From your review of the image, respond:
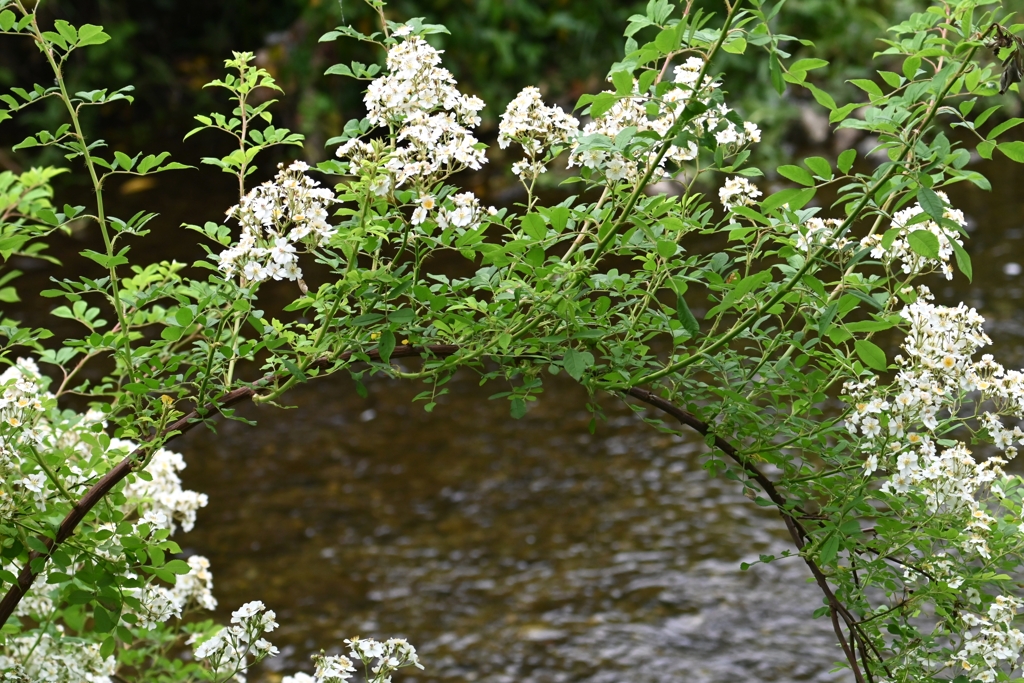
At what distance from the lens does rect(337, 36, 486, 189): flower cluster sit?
1.15 meters

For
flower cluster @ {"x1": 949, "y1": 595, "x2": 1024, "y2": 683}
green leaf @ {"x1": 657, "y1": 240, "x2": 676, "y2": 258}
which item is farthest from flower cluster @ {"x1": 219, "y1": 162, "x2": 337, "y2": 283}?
flower cluster @ {"x1": 949, "y1": 595, "x2": 1024, "y2": 683}

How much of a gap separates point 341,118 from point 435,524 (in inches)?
198

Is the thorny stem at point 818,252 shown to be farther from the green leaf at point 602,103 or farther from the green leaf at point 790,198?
the green leaf at point 602,103

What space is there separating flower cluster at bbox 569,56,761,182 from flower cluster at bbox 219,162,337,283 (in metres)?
0.32

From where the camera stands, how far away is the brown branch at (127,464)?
130 centimetres

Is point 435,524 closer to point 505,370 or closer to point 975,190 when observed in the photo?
point 505,370

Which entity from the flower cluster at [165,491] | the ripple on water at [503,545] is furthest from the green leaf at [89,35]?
→ the ripple on water at [503,545]

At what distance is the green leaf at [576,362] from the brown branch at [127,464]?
7.5 inches

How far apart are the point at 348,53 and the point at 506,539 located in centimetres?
545

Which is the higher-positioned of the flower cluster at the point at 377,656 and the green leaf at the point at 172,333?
the green leaf at the point at 172,333

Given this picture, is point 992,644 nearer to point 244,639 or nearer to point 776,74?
point 776,74

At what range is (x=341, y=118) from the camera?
27.5 feet

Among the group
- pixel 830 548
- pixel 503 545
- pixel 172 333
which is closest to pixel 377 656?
pixel 172 333

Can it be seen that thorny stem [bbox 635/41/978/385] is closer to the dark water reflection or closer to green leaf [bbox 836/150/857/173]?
green leaf [bbox 836/150/857/173]
